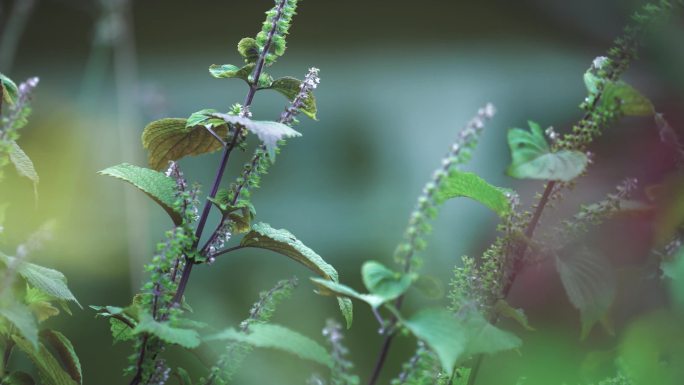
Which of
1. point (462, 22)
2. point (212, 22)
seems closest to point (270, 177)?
point (212, 22)

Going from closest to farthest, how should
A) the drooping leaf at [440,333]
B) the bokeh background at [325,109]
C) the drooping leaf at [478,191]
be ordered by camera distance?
the drooping leaf at [440,333]
the drooping leaf at [478,191]
the bokeh background at [325,109]

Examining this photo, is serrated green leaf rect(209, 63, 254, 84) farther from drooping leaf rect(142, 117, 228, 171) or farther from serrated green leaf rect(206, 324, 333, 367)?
serrated green leaf rect(206, 324, 333, 367)

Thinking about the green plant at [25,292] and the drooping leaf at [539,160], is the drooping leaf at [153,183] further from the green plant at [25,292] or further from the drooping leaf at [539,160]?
the drooping leaf at [539,160]

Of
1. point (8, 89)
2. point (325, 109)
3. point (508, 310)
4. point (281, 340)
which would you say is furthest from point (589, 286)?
point (325, 109)

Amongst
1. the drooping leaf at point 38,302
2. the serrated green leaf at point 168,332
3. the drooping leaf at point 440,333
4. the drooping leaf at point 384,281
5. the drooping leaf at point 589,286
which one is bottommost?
the serrated green leaf at point 168,332

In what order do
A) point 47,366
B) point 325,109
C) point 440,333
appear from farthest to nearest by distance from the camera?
point 325,109
point 47,366
point 440,333

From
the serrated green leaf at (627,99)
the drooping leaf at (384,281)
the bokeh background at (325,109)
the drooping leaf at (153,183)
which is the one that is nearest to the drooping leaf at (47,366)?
the drooping leaf at (153,183)

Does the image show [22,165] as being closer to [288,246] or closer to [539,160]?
[288,246]
